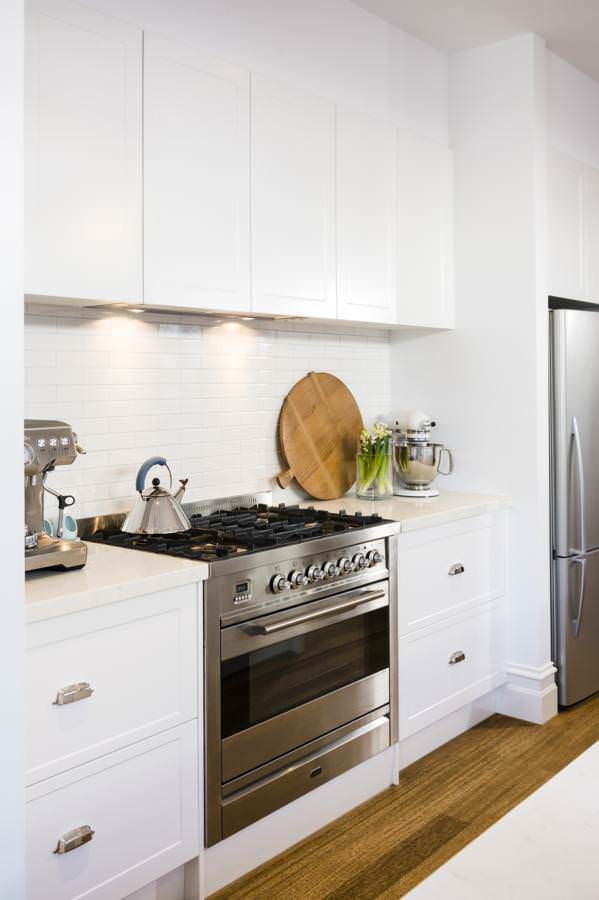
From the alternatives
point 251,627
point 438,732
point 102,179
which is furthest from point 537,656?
point 102,179

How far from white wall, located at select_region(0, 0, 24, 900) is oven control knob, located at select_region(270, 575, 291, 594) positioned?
3.89 ft

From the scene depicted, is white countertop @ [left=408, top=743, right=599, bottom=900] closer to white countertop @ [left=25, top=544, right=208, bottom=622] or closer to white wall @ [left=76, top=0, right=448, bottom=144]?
white countertop @ [left=25, top=544, right=208, bottom=622]

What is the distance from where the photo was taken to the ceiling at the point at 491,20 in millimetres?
3391

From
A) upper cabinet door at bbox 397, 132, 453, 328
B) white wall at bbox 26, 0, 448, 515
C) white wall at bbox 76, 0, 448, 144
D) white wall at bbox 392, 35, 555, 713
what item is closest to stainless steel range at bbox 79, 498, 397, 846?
white wall at bbox 26, 0, 448, 515

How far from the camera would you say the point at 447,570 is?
11.1 ft

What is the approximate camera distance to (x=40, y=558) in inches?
85.4

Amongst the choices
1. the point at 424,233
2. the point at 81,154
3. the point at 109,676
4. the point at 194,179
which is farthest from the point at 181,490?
the point at 424,233

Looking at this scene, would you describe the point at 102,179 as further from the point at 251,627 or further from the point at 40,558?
the point at 251,627

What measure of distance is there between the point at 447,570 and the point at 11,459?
7.56 feet

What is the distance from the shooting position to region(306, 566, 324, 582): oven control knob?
2.68 metres

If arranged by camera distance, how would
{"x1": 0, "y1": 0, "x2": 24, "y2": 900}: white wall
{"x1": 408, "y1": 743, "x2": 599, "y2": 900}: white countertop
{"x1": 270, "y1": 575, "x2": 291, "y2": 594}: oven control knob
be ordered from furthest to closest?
{"x1": 270, "y1": 575, "x2": 291, "y2": 594}: oven control knob → {"x1": 0, "y1": 0, "x2": 24, "y2": 900}: white wall → {"x1": 408, "y1": 743, "x2": 599, "y2": 900}: white countertop

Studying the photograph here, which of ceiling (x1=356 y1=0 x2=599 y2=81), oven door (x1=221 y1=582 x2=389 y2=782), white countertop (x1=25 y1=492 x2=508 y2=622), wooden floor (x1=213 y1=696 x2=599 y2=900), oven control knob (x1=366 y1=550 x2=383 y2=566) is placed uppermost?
ceiling (x1=356 y1=0 x2=599 y2=81)

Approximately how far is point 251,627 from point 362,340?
1.87 meters

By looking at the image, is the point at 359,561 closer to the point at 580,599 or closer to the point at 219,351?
the point at 219,351
